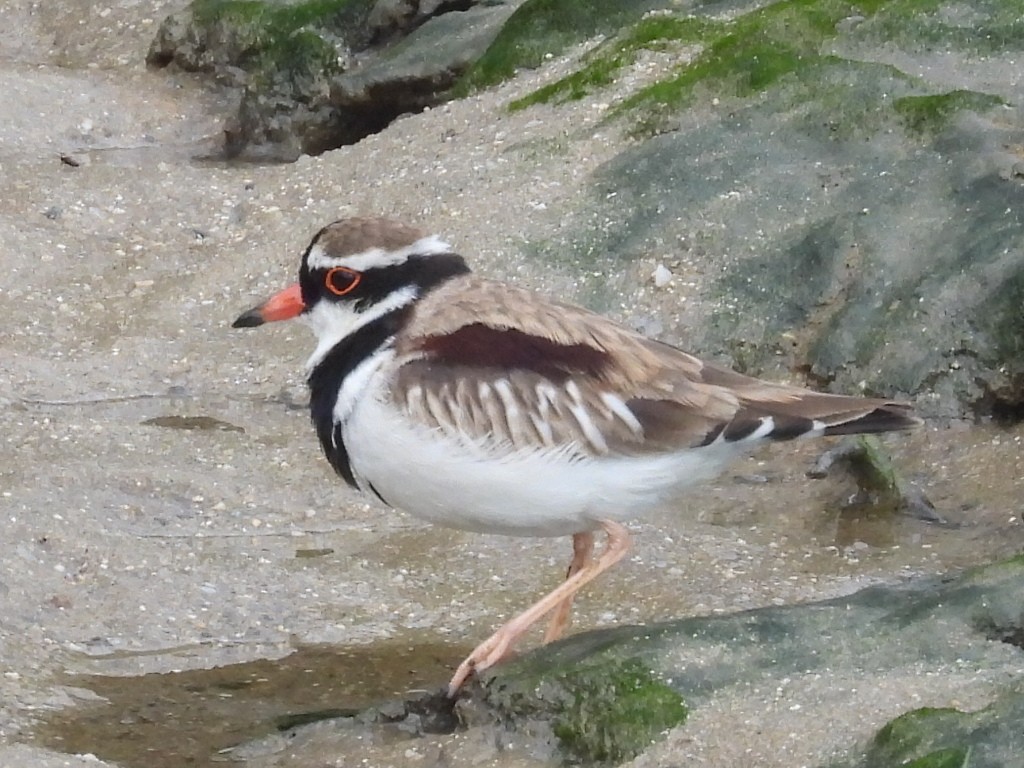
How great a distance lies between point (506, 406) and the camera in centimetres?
502

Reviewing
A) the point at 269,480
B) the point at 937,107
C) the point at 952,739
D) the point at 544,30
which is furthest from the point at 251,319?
the point at 544,30

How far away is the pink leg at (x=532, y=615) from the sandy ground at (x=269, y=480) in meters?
0.44

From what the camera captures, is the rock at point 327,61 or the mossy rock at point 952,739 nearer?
the mossy rock at point 952,739

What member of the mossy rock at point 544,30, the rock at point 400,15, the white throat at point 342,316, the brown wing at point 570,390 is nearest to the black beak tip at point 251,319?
the white throat at point 342,316

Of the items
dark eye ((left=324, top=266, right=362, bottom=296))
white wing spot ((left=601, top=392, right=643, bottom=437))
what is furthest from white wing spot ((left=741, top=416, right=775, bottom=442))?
dark eye ((left=324, top=266, right=362, bottom=296))

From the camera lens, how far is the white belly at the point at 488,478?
4.89 metres

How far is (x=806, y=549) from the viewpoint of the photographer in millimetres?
6523

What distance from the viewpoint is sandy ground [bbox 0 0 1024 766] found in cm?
579

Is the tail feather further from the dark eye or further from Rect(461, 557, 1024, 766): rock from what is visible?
the dark eye

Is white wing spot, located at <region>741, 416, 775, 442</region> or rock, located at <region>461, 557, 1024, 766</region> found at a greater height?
white wing spot, located at <region>741, 416, 775, 442</region>

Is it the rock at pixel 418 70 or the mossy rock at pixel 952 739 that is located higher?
the rock at pixel 418 70

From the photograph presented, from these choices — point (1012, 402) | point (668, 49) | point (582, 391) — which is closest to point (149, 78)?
Result: point (668, 49)

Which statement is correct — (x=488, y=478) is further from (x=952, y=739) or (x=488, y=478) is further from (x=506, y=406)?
(x=952, y=739)

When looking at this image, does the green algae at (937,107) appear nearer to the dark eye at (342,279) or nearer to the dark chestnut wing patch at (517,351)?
the dark chestnut wing patch at (517,351)
